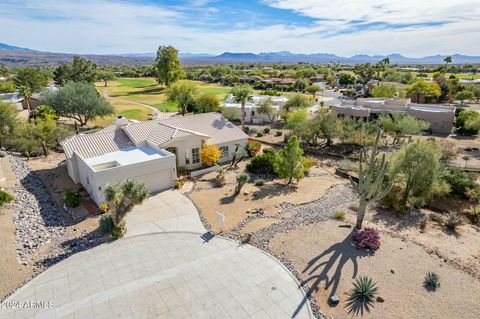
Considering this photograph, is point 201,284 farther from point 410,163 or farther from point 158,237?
point 410,163

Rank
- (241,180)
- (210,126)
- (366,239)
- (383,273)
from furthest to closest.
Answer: (210,126), (241,180), (366,239), (383,273)

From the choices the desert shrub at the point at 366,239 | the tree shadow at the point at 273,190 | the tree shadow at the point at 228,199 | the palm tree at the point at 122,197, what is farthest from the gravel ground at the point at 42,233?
the desert shrub at the point at 366,239

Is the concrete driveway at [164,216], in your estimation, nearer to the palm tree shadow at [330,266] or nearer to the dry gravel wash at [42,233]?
the dry gravel wash at [42,233]

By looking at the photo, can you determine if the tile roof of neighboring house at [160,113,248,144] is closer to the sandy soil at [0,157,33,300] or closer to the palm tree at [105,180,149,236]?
the palm tree at [105,180,149,236]

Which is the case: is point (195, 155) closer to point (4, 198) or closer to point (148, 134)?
point (148, 134)

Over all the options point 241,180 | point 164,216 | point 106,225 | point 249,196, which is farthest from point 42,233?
point 249,196

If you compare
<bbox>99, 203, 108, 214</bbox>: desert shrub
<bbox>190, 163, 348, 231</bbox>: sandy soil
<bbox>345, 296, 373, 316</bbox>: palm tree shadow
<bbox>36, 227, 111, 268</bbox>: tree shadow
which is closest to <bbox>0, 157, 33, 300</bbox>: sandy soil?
<bbox>36, 227, 111, 268</bbox>: tree shadow

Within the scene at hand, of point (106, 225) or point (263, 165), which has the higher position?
point (263, 165)
